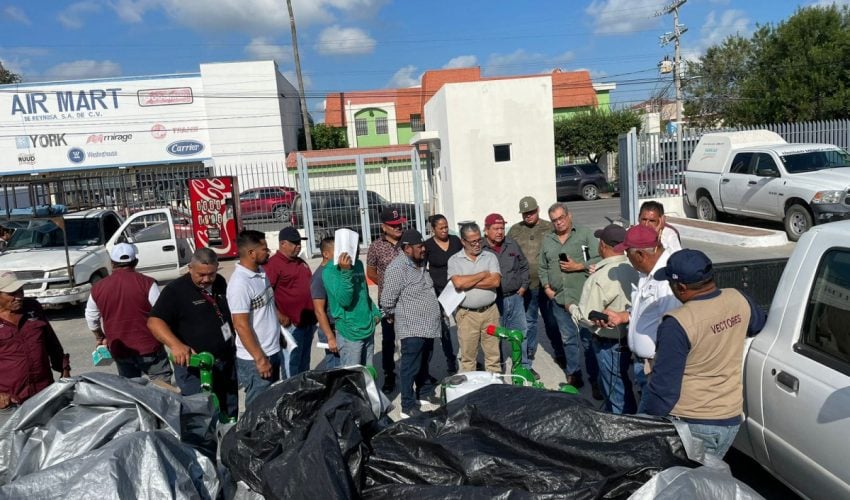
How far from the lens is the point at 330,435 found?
9.34 ft

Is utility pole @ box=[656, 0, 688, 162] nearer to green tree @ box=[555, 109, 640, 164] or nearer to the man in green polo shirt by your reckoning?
green tree @ box=[555, 109, 640, 164]

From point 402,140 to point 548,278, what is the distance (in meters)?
49.8

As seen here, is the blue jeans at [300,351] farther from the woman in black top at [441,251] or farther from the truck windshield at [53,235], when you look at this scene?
the truck windshield at [53,235]

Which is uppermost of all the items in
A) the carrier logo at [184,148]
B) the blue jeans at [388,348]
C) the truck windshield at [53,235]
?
the carrier logo at [184,148]

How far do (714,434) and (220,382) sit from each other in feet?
11.2

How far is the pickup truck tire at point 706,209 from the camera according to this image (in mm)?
16375

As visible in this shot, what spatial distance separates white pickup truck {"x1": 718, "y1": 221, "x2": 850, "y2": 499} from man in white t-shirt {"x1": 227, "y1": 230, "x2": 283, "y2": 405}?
10.6 feet

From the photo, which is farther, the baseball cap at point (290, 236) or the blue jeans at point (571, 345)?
the blue jeans at point (571, 345)

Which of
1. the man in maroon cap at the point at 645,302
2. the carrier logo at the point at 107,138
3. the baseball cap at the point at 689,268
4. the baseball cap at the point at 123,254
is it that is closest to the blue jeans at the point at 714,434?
the man in maroon cap at the point at 645,302

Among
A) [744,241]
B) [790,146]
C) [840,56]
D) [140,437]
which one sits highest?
[840,56]

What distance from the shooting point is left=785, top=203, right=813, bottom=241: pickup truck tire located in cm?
1284

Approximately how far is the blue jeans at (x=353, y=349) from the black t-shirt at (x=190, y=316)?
112 centimetres

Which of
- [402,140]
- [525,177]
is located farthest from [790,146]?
[402,140]

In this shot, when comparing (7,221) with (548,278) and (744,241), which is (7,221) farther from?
(744,241)
